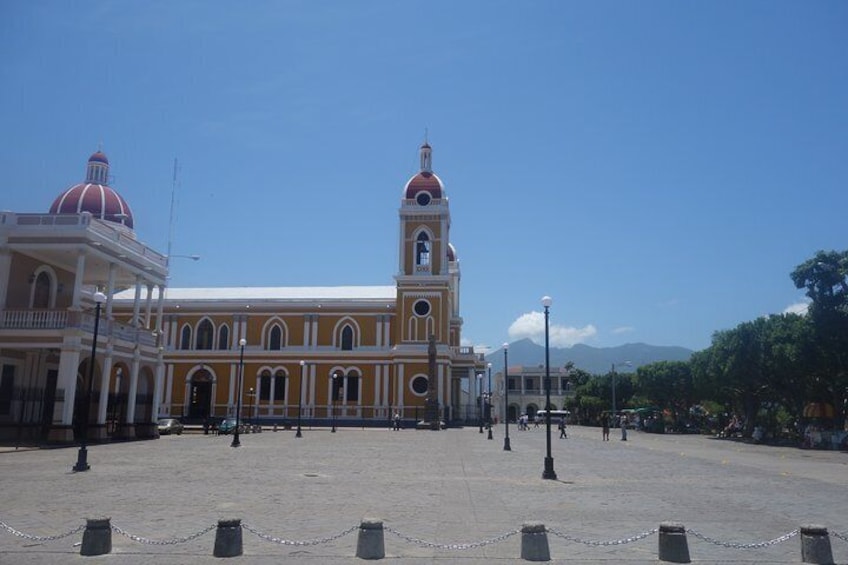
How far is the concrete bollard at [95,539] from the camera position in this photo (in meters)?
8.94

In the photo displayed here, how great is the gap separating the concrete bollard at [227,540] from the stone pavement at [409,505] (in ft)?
0.64

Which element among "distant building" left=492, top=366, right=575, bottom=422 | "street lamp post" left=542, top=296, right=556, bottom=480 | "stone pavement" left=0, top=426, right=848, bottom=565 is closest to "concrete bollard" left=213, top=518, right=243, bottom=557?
"stone pavement" left=0, top=426, right=848, bottom=565

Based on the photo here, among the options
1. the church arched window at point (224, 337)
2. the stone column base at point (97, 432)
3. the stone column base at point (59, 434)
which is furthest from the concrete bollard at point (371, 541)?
the church arched window at point (224, 337)

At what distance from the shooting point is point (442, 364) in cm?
6097

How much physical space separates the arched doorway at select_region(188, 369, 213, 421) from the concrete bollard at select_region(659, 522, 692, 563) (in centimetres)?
6105

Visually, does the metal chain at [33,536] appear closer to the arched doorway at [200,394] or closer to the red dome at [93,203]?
the red dome at [93,203]

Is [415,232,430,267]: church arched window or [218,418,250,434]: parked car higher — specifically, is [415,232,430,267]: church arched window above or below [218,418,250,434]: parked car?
above

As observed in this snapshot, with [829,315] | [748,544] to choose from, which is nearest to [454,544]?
[748,544]

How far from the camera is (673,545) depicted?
8.86 m

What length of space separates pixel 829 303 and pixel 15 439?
1604 inches

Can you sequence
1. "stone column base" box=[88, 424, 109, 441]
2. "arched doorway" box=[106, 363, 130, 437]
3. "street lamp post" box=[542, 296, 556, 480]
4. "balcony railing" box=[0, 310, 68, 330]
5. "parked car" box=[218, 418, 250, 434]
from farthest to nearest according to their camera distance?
"parked car" box=[218, 418, 250, 434] → "arched doorway" box=[106, 363, 130, 437] → "stone column base" box=[88, 424, 109, 441] → "balcony railing" box=[0, 310, 68, 330] → "street lamp post" box=[542, 296, 556, 480]

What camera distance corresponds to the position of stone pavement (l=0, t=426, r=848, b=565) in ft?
30.7

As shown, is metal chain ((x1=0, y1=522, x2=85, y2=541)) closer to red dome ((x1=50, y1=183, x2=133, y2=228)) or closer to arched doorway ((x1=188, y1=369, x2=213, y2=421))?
red dome ((x1=50, y1=183, x2=133, y2=228))

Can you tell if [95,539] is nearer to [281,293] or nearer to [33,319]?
[33,319]
